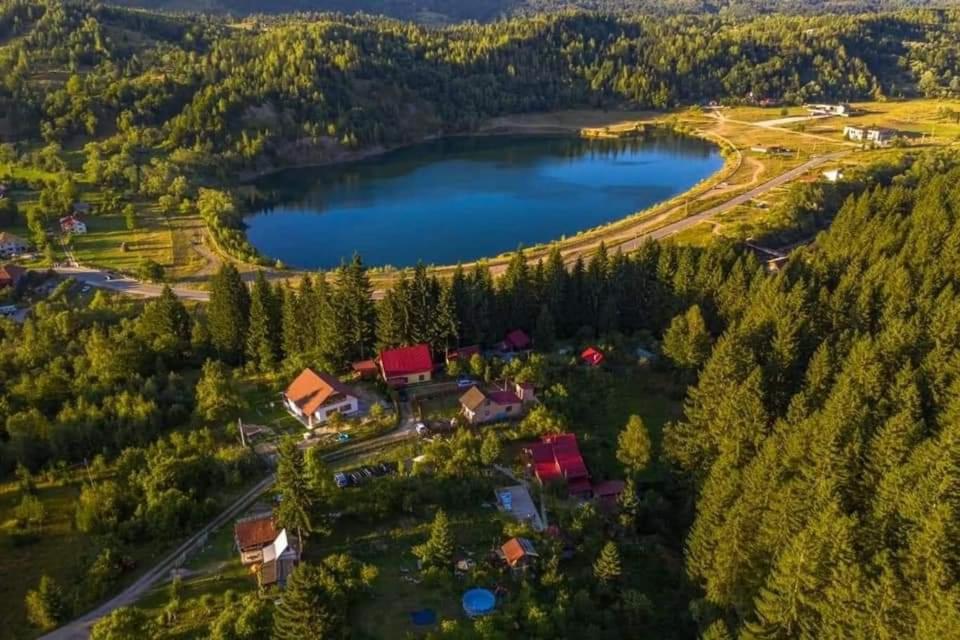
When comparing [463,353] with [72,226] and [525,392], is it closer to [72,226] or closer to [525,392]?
[525,392]

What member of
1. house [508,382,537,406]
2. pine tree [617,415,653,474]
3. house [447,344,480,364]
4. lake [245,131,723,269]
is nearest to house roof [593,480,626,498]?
pine tree [617,415,653,474]

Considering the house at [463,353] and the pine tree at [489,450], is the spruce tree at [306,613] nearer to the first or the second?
the pine tree at [489,450]

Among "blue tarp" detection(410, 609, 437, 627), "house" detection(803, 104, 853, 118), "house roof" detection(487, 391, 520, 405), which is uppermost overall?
"house" detection(803, 104, 853, 118)

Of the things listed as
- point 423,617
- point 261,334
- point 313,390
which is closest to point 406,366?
point 313,390

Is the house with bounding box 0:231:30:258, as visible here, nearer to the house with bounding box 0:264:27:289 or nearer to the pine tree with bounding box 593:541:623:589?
the house with bounding box 0:264:27:289

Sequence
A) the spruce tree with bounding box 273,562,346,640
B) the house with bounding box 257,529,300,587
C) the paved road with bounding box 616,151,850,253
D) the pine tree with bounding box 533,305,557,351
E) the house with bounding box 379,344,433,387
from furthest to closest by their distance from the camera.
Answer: the paved road with bounding box 616,151,850,253 < the pine tree with bounding box 533,305,557,351 < the house with bounding box 379,344,433,387 < the house with bounding box 257,529,300,587 < the spruce tree with bounding box 273,562,346,640

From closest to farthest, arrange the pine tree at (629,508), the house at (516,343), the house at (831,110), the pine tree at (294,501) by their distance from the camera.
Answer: the pine tree at (294,501), the pine tree at (629,508), the house at (516,343), the house at (831,110)

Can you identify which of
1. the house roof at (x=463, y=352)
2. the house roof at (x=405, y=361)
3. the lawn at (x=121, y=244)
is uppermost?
the lawn at (x=121, y=244)

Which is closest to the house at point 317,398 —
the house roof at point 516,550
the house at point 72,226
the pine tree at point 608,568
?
the house roof at point 516,550
